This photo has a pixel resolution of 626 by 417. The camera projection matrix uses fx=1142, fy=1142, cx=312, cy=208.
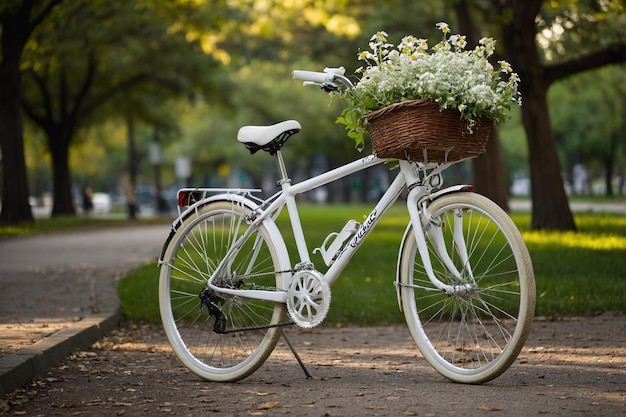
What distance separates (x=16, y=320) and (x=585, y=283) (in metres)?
4.89

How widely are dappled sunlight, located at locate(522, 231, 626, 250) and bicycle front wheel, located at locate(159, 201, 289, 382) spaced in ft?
26.5

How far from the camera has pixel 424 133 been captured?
5438mm

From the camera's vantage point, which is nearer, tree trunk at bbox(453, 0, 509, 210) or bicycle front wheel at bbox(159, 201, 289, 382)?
bicycle front wheel at bbox(159, 201, 289, 382)

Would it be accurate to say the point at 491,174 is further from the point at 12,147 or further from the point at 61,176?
the point at 61,176

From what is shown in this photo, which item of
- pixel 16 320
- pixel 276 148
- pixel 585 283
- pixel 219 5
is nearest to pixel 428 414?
pixel 276 148

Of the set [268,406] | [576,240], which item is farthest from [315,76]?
[576,240]

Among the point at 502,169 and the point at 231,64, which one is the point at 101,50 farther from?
the point at 502,169

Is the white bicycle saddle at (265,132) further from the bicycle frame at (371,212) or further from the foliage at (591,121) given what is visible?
the foliage at (591,121)

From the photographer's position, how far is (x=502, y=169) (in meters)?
26.8

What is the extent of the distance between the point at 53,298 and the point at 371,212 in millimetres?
5242

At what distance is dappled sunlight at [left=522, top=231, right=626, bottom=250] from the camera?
45.6 ft

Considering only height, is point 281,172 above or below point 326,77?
below

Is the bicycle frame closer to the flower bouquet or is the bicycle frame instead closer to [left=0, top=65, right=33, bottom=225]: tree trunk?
the flower bouquet

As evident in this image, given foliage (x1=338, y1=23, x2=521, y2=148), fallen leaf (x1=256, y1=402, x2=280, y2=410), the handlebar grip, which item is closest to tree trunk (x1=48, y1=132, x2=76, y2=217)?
the handlebar grip
